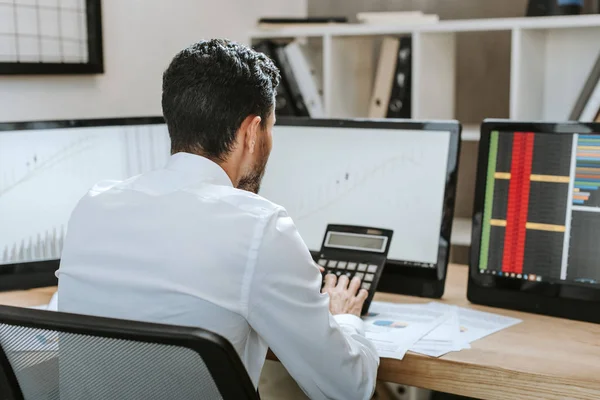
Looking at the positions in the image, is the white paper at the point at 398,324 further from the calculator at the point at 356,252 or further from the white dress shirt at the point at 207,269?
the white dress shirt at the point at 207,269

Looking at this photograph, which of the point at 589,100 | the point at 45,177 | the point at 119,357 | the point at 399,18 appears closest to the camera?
the point at 119,357

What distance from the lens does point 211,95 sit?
124cm

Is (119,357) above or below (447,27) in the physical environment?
below

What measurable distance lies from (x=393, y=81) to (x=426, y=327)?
1.18m

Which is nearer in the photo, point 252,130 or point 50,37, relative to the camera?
point 252,130

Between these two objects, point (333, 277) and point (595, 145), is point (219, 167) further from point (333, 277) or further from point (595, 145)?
point (595, 145)

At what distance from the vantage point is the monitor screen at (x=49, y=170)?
1.82 m

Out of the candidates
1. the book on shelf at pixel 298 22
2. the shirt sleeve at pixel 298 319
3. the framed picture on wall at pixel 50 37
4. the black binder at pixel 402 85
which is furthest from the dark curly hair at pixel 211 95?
the book on shelf at pixel 298 22

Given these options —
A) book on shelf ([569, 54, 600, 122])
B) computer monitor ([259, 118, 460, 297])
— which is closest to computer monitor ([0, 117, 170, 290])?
computer monitor ([259, 118, 460, 297])

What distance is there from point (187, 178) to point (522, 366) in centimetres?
64

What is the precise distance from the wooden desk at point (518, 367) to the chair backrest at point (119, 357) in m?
0.52

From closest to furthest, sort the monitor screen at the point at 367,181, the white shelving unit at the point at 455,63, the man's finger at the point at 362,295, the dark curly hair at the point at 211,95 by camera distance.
A: the dark curly hair at the point at 211,95
the man's finger at the point at 362,295
the monitor screen at the point at 367,181
the white shelving unit at the point at 455,63

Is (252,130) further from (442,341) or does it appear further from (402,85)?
(402,85)

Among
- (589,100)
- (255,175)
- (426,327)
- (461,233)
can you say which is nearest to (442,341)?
(426,327)
